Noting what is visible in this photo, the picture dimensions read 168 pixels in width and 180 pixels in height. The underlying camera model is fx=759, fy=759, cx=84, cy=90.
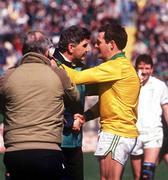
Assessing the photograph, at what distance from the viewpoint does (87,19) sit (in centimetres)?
2320

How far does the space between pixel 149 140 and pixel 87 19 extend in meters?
14.2

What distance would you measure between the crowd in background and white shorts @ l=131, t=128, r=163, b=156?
11.2m

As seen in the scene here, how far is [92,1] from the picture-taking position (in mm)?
23859

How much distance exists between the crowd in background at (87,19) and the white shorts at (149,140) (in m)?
11.2

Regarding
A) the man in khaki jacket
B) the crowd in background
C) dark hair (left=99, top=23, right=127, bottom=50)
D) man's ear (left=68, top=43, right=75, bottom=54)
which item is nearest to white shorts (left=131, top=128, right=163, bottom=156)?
dark hair (left=99, top=23, right=127, bottom=50)

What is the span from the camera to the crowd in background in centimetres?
2153

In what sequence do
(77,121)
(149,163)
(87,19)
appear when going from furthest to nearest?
(87,19) → (149,163) → (77,121)

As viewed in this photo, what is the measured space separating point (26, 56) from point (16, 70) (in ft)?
0.42

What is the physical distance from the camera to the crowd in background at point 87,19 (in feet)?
70.6

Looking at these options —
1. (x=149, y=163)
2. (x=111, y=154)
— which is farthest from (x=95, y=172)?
(x=111, y=154)

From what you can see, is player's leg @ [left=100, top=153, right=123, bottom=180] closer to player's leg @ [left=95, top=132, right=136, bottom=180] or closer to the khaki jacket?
player's leg @ [left=95, top=132, right=136, bottom=180]

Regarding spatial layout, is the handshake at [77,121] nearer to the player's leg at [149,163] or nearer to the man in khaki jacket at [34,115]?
the man in khaki jacket at [34,115]

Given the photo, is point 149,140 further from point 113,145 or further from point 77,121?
point 77,121

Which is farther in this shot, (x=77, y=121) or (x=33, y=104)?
(x=77, y=121)
